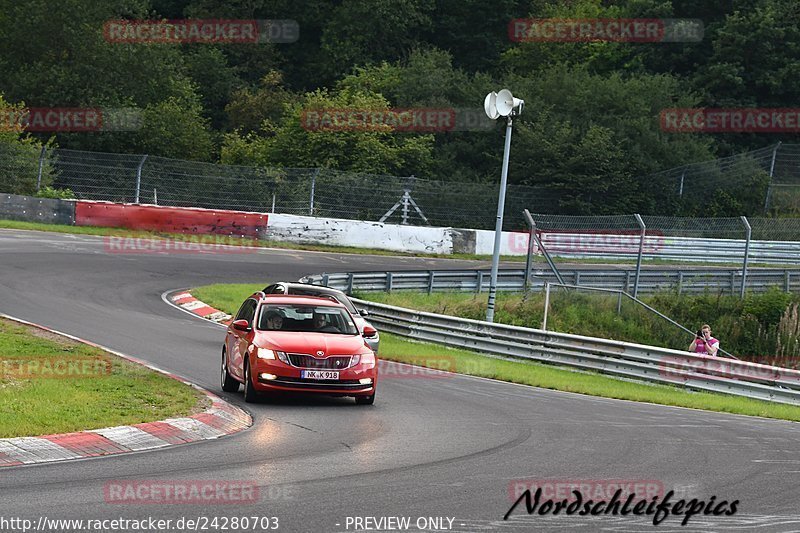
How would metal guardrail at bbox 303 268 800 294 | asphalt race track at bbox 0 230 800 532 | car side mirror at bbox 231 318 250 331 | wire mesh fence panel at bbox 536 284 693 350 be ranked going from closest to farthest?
asphalt race track at bbox 0 230 800 532, car side mirror at bbox 231 318 250 331, wire mesh fence panel at bbox 536 284 693 350, metal guardrail at bbox 303 268 800 294

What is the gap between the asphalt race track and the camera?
862cm

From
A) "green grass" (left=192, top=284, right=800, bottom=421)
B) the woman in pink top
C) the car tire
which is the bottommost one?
"green grass" (left=192, top=284, right=800, bottom=421)

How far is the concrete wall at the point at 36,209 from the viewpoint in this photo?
3778 cm

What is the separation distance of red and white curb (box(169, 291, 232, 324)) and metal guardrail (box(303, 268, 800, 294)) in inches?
155

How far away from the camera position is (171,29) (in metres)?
63.6

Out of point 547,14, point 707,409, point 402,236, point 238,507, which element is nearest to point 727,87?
point 547,14

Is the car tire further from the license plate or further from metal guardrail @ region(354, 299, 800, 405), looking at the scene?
metal guardrail @ region(354, 299, 800, 405)

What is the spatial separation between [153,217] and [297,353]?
24.3 meters

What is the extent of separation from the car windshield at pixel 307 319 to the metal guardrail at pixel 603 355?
6.94 metres

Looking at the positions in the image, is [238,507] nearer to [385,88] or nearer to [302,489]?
[302,489]

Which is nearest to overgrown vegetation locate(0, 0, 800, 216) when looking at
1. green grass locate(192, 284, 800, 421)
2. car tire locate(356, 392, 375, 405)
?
green grass locate(192, 284, 800, 421)

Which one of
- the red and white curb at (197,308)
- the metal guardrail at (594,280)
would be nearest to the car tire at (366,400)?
the red and white curb at (197,308)

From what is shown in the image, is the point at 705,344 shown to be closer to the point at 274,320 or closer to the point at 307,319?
the point at 307,319

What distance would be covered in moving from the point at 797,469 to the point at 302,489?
499cm
